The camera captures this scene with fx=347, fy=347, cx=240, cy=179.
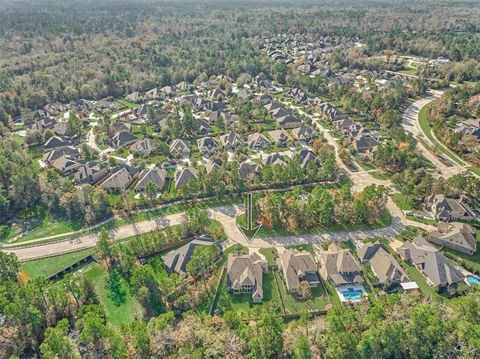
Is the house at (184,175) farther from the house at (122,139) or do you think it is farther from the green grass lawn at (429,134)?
the green grass lawn at (429,134)

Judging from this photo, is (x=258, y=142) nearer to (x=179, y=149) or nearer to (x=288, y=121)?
(x=288, y=121)

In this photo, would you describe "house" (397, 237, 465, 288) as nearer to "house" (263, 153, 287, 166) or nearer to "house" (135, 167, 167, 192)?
"house" (263, 153, 287, 166)

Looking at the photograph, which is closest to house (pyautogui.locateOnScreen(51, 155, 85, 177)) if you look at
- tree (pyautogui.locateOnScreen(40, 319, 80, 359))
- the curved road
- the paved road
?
the curved road

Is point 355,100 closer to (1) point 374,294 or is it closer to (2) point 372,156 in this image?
(2) point 372,156

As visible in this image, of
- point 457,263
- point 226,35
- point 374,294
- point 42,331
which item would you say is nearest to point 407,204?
point 457,263

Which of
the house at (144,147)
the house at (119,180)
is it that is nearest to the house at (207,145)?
the house at (144,147)

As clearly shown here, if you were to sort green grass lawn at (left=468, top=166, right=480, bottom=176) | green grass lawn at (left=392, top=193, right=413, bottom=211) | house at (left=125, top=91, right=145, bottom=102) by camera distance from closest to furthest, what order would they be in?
green grass lawn at (left=392, top=193, right=413, bottom=211)
green grass lawn at (left=468, top=166, right=480, bottom=176)
house at (left=125, top=91, right=145, bottom=102)
